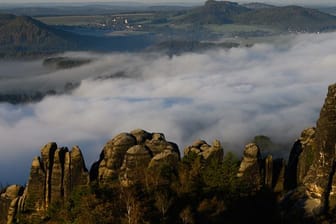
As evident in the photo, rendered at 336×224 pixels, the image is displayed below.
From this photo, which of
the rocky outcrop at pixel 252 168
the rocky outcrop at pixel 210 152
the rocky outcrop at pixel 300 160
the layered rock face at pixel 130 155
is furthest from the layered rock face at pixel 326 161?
the layered rock face at pixel 130 155

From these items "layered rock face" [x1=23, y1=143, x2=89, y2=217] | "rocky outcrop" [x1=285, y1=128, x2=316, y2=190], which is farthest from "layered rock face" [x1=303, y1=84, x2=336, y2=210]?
"layered rock face" [x1=23, y1=143, x2=89, y2=217]

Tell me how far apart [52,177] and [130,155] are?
24.7ft

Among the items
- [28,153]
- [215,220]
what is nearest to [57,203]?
[215,220]

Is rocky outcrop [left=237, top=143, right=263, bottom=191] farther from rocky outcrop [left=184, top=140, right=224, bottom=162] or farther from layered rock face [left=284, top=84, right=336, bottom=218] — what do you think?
layered rock face [left=284, top=84, right=336, bottom=218]

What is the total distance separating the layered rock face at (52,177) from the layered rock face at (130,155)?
61.0 inches

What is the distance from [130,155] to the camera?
149ft

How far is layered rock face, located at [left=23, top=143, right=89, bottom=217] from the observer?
4788cm

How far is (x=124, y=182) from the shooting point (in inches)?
1629

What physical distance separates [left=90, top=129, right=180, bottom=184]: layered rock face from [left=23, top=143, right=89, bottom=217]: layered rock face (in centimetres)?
155

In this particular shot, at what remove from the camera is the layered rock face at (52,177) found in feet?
157

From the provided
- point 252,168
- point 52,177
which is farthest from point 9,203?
point 252,168

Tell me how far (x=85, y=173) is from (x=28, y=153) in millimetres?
90769

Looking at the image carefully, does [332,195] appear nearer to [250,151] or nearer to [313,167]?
[313,167]

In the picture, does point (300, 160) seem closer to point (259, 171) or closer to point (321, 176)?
point (259, 171)
